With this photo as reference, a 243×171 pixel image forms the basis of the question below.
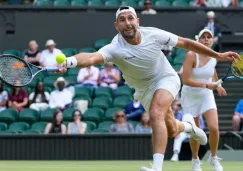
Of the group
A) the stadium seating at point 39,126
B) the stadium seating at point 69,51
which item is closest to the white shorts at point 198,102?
the stadium seating at point 39,126

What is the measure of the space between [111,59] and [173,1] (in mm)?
13498

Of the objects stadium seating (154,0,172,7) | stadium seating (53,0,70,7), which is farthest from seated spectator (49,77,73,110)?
stadium seating (154,0,172,7)

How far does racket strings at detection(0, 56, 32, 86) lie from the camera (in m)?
10.1

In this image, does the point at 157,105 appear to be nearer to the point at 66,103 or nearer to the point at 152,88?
the point at 152,88

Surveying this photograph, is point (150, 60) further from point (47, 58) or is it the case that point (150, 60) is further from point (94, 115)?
point (47, 58)

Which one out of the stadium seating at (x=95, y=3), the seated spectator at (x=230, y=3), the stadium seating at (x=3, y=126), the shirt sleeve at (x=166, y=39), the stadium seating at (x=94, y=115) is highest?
the seated spectator at (x=230, y=3)

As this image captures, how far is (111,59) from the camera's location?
1057 cm

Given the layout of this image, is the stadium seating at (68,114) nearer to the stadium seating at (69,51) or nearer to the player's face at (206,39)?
the stadium seating at (69,51)

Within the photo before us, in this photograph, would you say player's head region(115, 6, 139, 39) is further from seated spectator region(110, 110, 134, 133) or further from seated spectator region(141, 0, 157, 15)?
seated spectator region(141, 0, 157, 15)

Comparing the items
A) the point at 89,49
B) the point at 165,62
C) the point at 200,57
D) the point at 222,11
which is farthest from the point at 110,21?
the point at 165,62

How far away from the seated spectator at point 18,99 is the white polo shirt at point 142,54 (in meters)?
9.23

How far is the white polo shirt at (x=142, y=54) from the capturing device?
1057 centimetres

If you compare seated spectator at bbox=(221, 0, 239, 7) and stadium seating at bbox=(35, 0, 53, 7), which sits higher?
seated spectator at bbox=(221, 0, 239, 7)

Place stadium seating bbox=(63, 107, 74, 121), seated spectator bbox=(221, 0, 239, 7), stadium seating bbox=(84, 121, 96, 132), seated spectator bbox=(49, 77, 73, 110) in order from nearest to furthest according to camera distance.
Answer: stadium seating bbox=(84, 121, 96, 132) < stadium seating bbox=(63, 107, 74, 121) < seated spectator bbox=(49, 77, 73, 110) < seated spectator bbox=(221, 0, 239, 7)
